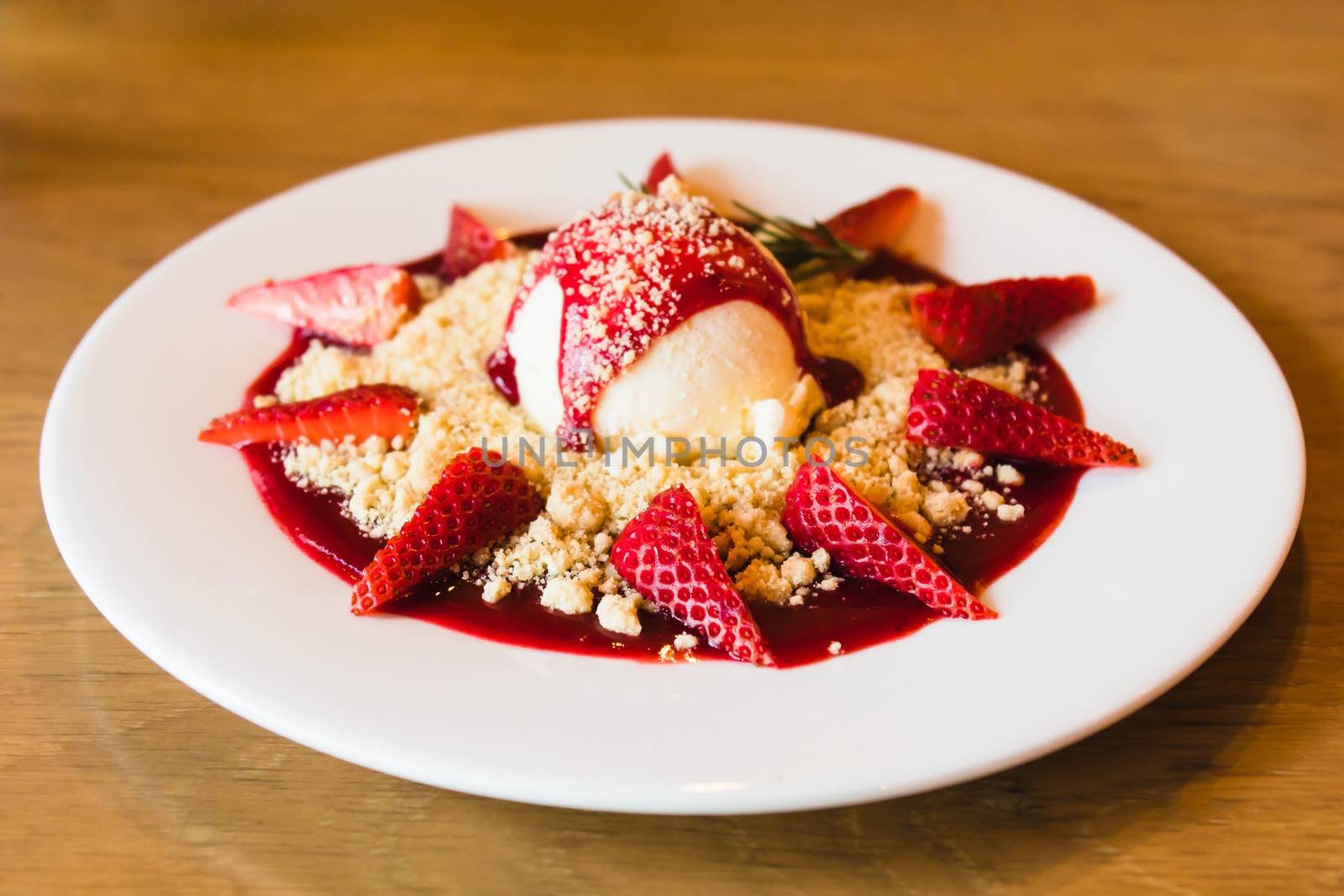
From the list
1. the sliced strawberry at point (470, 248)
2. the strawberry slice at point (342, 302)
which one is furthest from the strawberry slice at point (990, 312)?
the strawberry slice at point (342, 302)

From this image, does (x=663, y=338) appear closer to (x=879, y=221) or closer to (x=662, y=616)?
(x=662, y=616)

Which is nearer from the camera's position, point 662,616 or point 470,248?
point 662,616

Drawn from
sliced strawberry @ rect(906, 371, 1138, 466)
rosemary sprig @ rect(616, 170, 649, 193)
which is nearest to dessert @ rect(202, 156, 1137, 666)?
sliced strawberry @ rect(906, 371, 1138, 466)

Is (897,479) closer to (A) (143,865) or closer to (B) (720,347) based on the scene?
(B) (720,347)

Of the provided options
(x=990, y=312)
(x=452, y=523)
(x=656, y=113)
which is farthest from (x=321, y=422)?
(x=656, y=113)

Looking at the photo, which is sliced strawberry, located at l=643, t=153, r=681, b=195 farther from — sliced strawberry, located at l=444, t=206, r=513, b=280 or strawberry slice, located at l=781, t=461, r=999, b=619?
strawberry slice, located at l=781, t=461, r=999, b=619

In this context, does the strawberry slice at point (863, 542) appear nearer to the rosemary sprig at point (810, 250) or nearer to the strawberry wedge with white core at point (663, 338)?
the strawberry wedge with white core at point (663, 338)
